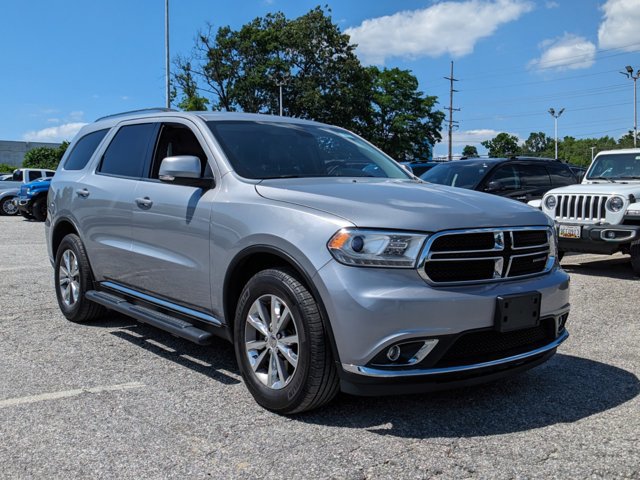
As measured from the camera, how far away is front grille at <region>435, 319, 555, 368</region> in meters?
3.29

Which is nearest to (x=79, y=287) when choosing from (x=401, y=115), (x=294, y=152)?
(x=294, y=152)

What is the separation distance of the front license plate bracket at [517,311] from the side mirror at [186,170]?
1.97 meters

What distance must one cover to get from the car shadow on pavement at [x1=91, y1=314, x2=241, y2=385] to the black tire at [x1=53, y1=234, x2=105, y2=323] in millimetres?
155

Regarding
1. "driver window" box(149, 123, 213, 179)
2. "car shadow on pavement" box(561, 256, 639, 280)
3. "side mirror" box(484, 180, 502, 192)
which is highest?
"driver window" box(149, 123, 213, 179)

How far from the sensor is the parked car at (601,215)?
336 inches

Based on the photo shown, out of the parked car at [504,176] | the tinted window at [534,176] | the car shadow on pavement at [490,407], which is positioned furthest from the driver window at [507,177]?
the car shadow on pavement at [490,407]

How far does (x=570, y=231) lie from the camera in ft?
29.2

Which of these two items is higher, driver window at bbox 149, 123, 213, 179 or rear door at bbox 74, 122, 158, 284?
driver window at bbox 149, 123, 213, 179

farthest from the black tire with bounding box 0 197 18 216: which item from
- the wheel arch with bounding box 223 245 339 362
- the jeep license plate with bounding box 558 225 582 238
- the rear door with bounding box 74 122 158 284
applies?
the wheel arch with bounding box 223 245 339 362

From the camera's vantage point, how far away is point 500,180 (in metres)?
10.4

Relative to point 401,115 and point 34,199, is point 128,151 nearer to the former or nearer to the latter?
point 34,199

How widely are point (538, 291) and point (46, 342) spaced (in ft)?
12.6

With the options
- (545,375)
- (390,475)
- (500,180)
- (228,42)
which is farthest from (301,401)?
(228,42)

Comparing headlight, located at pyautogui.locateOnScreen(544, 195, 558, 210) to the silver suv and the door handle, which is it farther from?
the door handle
